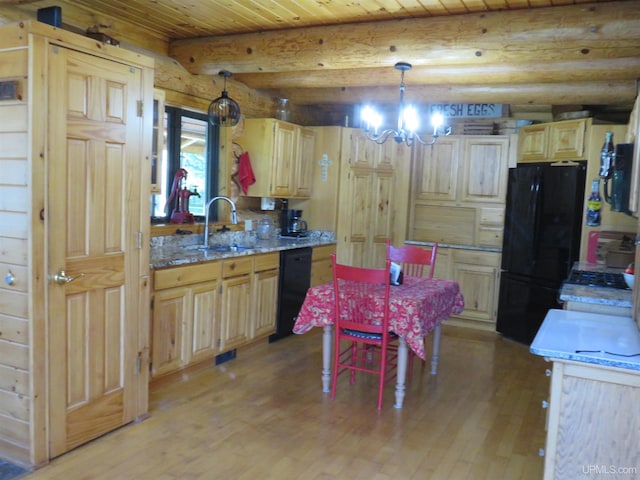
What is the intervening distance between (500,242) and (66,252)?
14.8 feet

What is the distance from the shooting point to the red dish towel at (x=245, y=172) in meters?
4.99

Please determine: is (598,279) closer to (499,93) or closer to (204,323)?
(499,93)

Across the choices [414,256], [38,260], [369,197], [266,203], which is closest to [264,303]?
[266,203]

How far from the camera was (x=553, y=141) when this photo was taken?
5027mm

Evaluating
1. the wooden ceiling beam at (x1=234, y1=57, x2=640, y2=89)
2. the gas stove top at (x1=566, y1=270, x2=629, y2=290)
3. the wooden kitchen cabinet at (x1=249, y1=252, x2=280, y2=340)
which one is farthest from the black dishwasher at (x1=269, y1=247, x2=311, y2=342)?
the gas stove top at (x1=566, y1=270, x2=629, y2=290)

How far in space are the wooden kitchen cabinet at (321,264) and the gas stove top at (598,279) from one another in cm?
233

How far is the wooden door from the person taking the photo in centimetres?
248

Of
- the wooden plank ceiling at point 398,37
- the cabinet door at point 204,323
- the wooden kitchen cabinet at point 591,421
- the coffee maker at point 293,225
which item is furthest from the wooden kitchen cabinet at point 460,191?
the wooden kitchen cabinet at point 591,421

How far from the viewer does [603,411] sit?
1916 mm

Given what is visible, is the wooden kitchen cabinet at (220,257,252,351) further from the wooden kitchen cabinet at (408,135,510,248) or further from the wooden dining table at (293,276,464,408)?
the wooden kitchen cabinet at (408,135,510,248)

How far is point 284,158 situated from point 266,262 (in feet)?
3.93

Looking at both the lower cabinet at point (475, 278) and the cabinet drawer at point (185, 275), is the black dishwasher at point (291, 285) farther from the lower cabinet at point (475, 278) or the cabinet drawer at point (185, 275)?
the lower cabinet at point (475, 278)

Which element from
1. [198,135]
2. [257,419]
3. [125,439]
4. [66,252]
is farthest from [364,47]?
[125,439]

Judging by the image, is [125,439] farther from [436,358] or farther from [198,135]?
[198,135]
